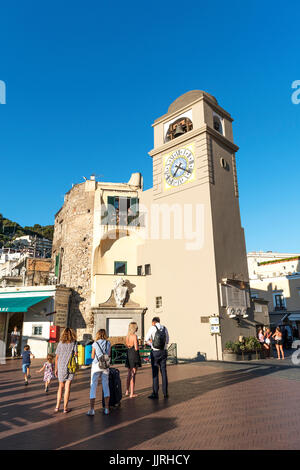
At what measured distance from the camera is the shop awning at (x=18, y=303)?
66.5ft

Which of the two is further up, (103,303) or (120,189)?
(120,189)

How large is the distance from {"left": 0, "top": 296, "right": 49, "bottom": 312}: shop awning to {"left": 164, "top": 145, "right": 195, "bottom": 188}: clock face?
1095 cm

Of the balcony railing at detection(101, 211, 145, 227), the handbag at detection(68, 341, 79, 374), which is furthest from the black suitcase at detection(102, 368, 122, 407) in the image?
the balcony railing at detection(101, 211, 145, 227)

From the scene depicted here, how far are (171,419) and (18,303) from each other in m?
17.3

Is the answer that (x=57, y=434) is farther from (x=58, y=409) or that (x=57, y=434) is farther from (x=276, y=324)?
(x=276, y=324)

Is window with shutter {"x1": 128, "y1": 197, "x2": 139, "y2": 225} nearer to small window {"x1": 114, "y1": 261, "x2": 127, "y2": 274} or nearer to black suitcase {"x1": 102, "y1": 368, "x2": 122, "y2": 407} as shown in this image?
small window {"x1": 114, "y1": 261, "x2": 127, "y2": 274}

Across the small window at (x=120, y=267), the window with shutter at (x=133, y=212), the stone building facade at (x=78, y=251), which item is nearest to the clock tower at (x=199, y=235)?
the window with shutter at (x=133, y=212)

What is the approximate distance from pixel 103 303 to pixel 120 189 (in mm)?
7948

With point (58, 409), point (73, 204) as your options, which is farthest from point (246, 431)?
point (73, 204)

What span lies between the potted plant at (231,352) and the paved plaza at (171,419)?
6585 mm

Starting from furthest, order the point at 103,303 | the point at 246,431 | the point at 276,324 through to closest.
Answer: the point at 276,324 < the point at 103,303 < the point at 246,431

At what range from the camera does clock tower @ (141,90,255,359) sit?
1798cm

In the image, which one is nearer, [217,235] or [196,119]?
[217,235]

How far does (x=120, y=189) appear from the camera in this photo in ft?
76.7
